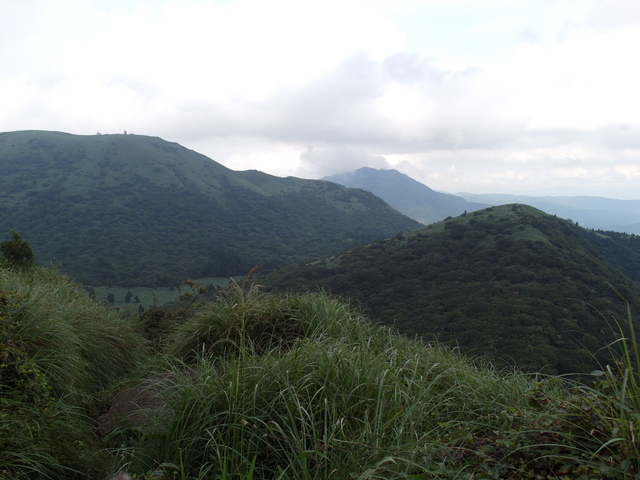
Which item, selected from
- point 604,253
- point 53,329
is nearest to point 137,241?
point 604,253

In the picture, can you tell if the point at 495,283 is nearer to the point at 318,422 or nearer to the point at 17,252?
the point at 17,252

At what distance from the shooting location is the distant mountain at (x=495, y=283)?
20.9 metres

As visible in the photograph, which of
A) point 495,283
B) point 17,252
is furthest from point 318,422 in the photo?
point 495,283

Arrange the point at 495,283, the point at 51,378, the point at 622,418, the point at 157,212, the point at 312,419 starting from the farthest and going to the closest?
the point at 157,212 → the point at 495,283 → the point at 51,378 → the point at 312,419 → the point at 622,418

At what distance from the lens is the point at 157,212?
107438 mm

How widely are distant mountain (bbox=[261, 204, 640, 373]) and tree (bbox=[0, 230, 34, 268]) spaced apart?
11.0 metres

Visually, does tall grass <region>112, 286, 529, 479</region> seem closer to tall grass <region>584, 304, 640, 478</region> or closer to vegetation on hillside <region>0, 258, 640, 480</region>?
vegetation on hillside <region>0, 258, 640, 480</region>

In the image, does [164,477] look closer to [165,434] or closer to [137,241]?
[165,434]

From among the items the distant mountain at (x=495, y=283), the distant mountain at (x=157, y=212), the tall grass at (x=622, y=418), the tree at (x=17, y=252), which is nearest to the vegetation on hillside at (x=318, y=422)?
the tall grass at (x=622, y=418)

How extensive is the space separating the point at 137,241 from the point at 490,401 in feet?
310

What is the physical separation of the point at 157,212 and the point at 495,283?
9323 cm

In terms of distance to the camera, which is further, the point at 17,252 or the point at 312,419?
the point at 17,252

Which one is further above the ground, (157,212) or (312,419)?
(157,212)

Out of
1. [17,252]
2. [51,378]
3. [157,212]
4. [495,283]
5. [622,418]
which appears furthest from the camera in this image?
[157,212]
